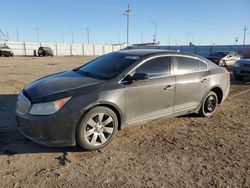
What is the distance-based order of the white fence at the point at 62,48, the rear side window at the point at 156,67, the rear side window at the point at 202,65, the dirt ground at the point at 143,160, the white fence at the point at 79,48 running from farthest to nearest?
the white fence at the point at 62,48 → the white fence at the point at 79,48 → the rear side window at the point at 202,65 → the rear side window at the point at 156,67 → the dirt ground at the point at 143,160

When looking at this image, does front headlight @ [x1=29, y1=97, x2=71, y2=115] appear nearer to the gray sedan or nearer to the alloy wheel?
the gray sedan

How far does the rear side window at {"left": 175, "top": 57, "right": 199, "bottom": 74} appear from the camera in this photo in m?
5.13

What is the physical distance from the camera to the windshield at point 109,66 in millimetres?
4438

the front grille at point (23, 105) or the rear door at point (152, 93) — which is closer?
the front grille at point (23, 105)

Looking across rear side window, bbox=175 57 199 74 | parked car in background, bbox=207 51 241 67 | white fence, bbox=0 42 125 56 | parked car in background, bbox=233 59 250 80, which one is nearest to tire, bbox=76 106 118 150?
rear side window, bbox=175 57 199 74

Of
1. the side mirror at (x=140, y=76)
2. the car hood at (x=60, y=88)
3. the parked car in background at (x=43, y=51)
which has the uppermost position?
the parked car in background at (x=43, y=51)

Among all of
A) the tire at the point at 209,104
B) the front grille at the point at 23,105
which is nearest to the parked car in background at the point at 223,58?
the tire at the point at 209,104

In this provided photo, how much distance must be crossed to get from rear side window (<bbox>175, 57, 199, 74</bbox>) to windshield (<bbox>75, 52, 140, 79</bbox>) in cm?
102

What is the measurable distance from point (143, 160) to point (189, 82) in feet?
7.33

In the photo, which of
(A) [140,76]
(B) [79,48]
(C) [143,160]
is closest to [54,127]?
(C) [143,160]

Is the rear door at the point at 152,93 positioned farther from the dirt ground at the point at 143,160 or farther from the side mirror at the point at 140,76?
the dirt ground at the point at 143,160

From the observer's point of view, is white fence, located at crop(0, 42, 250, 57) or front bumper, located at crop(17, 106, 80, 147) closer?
front bumper, located at crop(17, 106, 80, 147)

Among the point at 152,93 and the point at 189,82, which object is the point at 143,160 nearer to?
the point at 152,93

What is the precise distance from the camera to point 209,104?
19.1 feet
